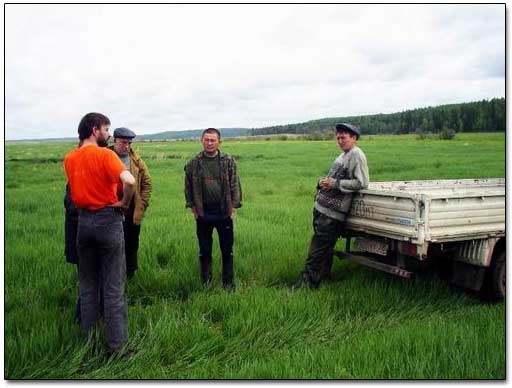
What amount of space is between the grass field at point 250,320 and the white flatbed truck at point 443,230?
331 millimetres

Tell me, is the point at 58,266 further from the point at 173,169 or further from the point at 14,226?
the point at 173,169

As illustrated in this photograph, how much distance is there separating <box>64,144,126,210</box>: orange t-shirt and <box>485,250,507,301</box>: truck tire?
3.84 metres

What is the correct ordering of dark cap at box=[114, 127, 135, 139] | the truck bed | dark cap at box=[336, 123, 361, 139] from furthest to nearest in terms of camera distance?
dark cap at box=[336, 123, 361, 139] < dark cap at box=[114, 127, 135, 139] < the truck bed

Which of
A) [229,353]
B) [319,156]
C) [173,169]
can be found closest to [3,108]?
[229,353]

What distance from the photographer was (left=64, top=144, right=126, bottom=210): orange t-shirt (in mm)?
3842

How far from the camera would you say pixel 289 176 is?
1681 cm

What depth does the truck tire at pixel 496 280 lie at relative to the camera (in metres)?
5.28

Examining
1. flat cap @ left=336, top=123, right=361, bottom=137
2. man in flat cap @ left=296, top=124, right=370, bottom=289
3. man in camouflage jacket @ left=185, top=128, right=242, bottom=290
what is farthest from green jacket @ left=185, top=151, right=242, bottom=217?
flat cap @ left=336, top=123, right=361, bottom=137

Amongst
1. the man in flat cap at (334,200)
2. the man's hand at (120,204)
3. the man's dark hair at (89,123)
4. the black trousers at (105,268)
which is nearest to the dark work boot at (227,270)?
the man in flat cap at (334,200)

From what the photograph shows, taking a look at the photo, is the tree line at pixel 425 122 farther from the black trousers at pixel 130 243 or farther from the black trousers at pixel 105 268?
the black trousers at pixel 105 268

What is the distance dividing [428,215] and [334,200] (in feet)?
3.70

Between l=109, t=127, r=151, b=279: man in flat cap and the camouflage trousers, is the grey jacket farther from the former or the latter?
l=109, t=127, r=151, b=279: man in flat cap

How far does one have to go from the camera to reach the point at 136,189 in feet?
18.6

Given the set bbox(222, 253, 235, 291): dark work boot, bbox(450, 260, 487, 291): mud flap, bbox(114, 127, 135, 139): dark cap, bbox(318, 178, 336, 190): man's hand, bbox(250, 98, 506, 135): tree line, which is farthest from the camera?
bbox(250, 98, 506, 135): tree line
